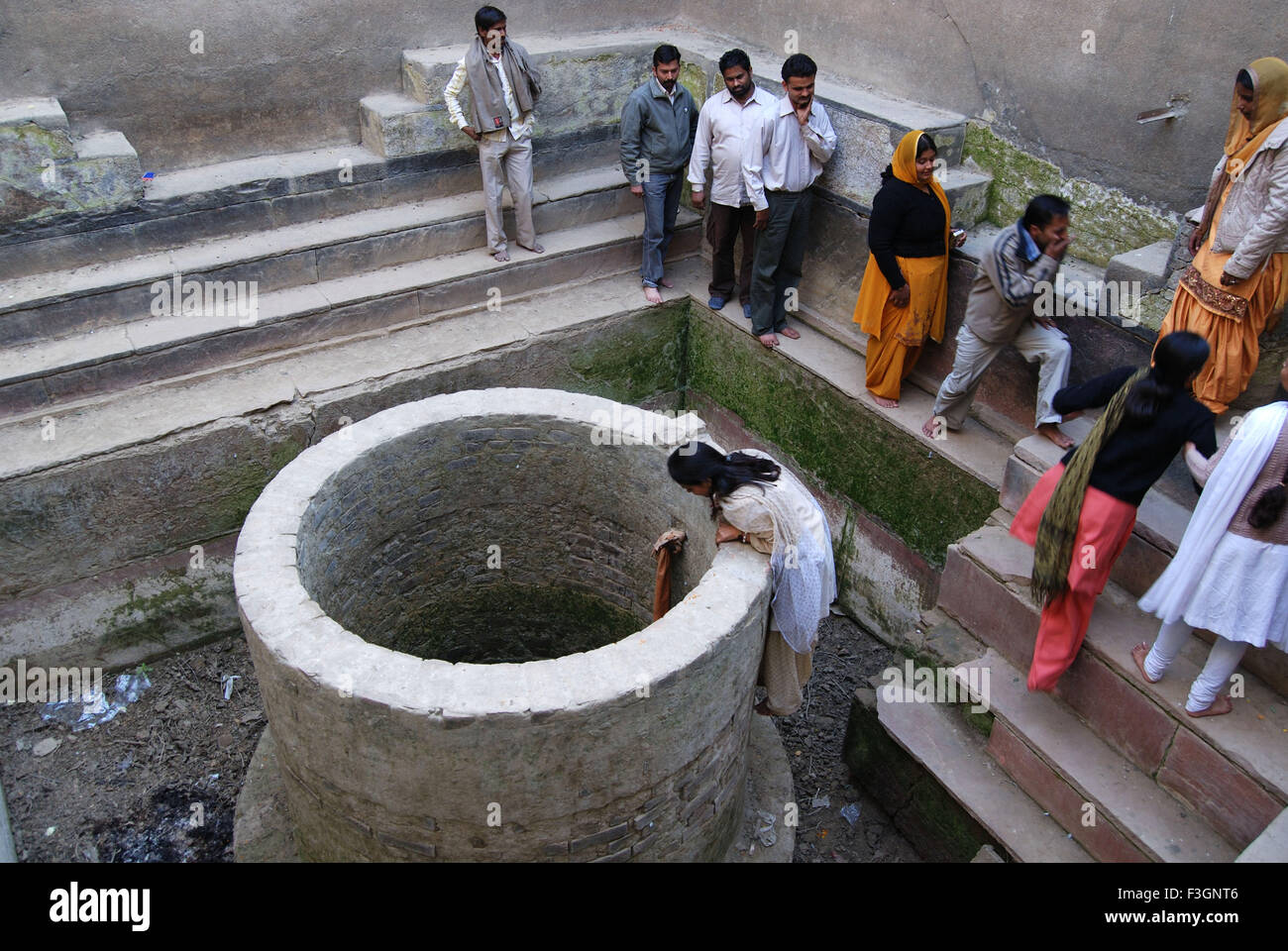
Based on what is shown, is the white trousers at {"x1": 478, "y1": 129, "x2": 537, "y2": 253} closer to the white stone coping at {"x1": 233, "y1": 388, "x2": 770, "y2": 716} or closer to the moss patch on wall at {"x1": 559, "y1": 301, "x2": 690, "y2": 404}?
the moss patch on wall at {"x1": 559, "y1": 301, "x2": 690, "y2": 404}

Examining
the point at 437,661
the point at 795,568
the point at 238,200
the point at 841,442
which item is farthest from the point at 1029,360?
the point at 238,200

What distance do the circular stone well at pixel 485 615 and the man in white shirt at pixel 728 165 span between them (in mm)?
A: 1992

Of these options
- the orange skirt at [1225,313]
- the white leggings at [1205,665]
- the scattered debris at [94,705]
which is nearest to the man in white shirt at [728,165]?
the orange skirt at [1225,313]

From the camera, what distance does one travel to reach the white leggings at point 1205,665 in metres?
3.26

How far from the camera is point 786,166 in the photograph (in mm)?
5223

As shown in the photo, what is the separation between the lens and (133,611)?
494 cm

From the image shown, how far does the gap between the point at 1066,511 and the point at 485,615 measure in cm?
269

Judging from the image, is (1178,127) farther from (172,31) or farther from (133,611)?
(133,611)

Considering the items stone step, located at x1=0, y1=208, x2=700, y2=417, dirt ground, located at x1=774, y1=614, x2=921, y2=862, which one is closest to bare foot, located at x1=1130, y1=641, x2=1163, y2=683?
dirt ground, located at x1=774, y1=614, x2=921, y2=862

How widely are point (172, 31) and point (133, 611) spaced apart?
118 inches

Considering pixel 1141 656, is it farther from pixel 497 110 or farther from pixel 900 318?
pixel 497 110

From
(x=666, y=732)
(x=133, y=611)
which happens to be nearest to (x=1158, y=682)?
(x=666, y=732)

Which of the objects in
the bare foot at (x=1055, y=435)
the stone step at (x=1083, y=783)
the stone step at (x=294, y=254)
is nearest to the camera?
the stone step at (x=1083, y=783)

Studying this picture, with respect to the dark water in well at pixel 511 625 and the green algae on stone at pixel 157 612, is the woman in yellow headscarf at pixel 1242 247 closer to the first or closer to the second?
the dark water in well at pixel 511 625
